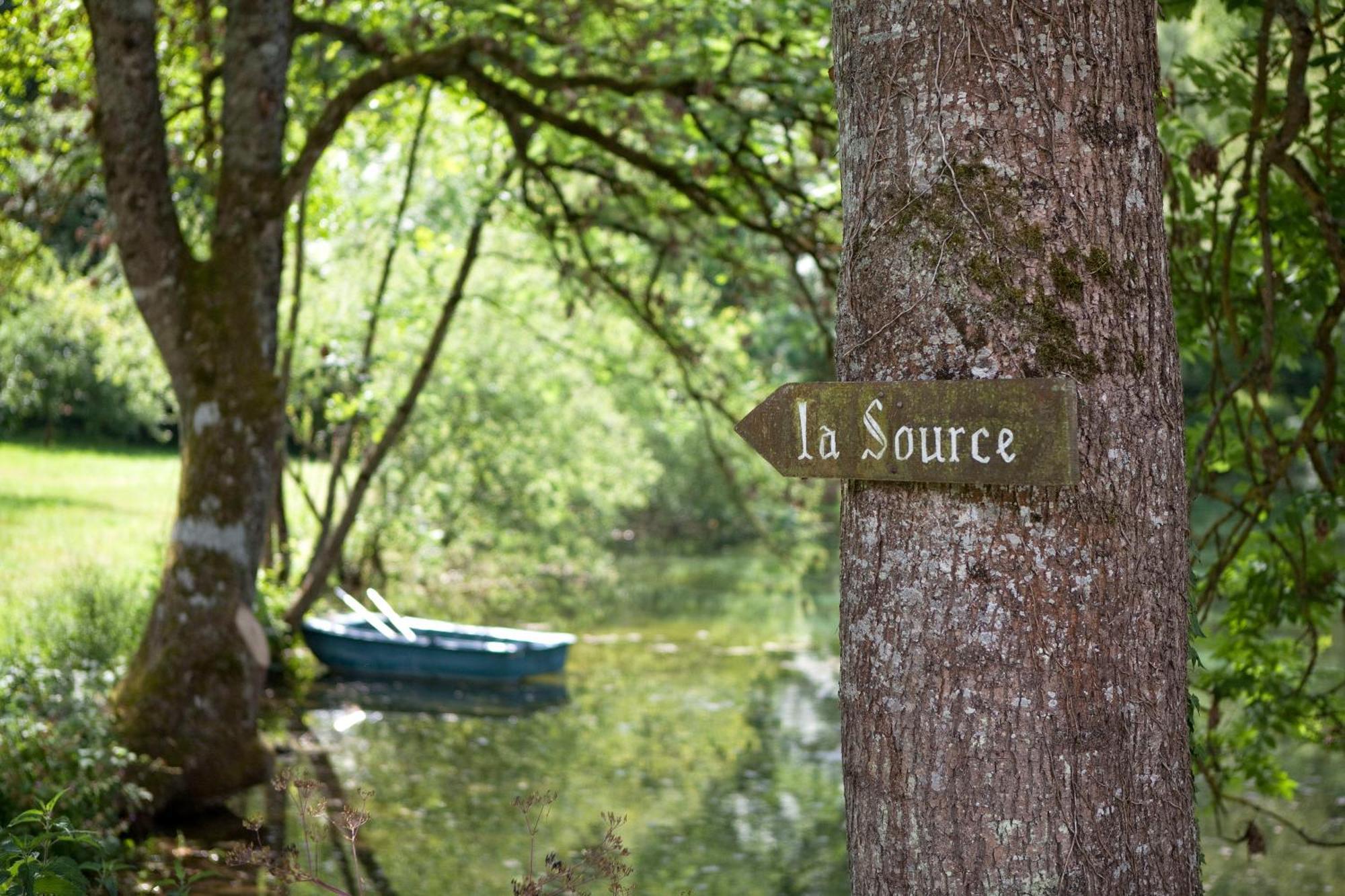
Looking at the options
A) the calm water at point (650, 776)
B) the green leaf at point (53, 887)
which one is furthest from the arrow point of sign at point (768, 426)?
the calm water at point (650, 776)

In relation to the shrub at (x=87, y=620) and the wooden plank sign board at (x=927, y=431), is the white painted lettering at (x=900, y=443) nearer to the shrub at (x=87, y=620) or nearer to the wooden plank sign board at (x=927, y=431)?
the wooden plank sign board at (x=927, y=431)

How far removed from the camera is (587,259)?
8.04 metres

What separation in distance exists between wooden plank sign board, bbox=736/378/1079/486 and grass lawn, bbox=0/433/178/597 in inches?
263

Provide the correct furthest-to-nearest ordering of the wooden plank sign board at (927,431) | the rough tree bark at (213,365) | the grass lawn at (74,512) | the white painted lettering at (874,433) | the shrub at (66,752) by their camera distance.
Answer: the grass lawn at (74,512), the rough tree bark at (213,365), the shrub at (66,752), the white painted lettering at (874,433), the wooden plank sign board at (927,431)

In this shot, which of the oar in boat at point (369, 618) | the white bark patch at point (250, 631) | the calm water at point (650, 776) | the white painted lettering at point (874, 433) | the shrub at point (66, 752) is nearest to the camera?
the white painted lettering at point (874, 433)

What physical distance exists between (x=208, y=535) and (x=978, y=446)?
511 centimetres

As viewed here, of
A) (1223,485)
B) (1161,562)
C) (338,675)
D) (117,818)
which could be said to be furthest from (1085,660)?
(1223,485)

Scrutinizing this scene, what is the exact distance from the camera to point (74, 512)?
1335 cm

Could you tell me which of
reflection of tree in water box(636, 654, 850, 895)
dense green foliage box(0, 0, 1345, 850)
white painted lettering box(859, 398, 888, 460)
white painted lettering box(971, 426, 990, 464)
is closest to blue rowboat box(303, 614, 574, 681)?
dense green foliage box(0, 0, 1345, 850)

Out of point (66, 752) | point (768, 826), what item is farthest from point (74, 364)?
point (66, 752)

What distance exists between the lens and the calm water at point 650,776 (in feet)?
22.6

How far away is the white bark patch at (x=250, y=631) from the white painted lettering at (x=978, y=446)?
5.19m

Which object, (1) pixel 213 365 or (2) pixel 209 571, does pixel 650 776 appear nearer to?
(2) pixel 209 571

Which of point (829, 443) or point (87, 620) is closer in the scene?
point (829, 443)
